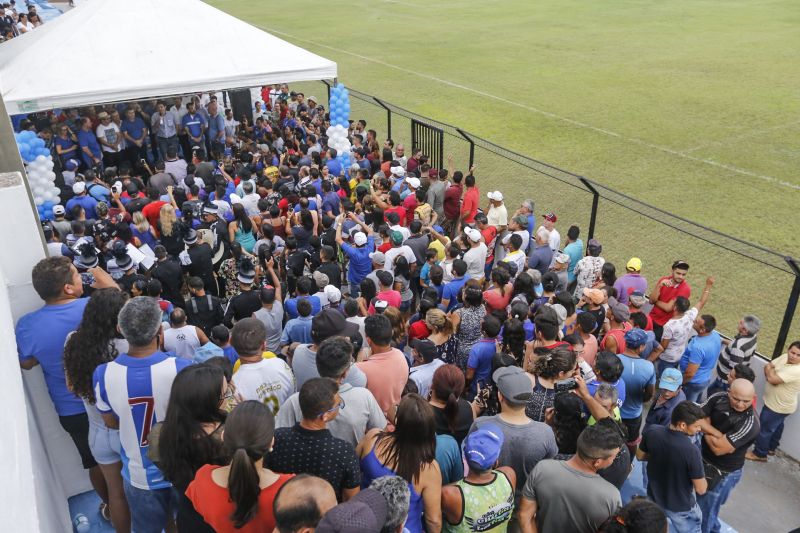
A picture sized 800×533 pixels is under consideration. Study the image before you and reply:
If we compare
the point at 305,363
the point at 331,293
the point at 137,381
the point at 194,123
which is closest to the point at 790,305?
the point at 331,293

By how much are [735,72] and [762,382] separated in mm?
18888

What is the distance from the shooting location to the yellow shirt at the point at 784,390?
215 inches

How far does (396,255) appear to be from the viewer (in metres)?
7.06

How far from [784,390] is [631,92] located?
1625 centimetres

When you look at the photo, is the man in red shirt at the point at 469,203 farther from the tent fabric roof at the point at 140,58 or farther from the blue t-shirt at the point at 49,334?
the blue t-shirt at the point at 49,334

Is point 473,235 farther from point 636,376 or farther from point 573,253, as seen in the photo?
point 636,376

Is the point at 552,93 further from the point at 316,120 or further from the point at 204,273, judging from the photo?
the point at 204,273

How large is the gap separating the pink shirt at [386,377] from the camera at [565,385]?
1.15 metres

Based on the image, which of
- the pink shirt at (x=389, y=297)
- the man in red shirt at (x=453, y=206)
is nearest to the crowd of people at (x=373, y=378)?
the pink shirt at (x=389, y=297)

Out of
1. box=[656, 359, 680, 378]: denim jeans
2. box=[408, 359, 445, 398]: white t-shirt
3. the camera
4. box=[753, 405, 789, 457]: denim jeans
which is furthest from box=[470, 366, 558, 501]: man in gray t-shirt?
box=[753, 405, 789, 457]: denim jeans

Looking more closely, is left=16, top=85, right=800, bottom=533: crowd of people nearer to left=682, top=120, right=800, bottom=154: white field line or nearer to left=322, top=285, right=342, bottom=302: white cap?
left=322, top=285, right=342, bottom=302: white cap

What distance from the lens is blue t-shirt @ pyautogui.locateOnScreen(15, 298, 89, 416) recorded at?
12.4ft

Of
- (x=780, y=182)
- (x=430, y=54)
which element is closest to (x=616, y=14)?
(x=430, y=54)

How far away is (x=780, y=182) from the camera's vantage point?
12398 mm
